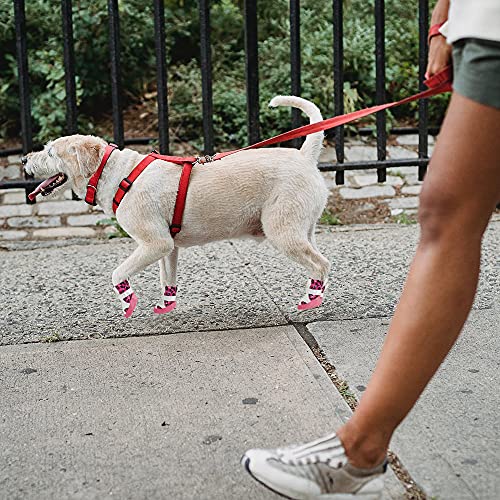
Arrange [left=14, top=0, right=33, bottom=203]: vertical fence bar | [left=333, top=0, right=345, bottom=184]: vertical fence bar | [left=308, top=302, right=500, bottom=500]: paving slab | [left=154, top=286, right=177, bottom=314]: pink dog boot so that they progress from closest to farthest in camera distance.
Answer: [left=308, top=302, right=500, bottom=500]: paving slab, [left=154, top=286, right=177, bottom=314]: pink dog boot, [left=14, top=0, right=33, bottom=203]: vertical fence bar, [left=333, top=0, right=345, bottom=184]: vertical fence bar

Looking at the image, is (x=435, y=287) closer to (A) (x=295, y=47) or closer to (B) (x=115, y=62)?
(A) (x=295, y=47)

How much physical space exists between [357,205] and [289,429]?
3430 mm

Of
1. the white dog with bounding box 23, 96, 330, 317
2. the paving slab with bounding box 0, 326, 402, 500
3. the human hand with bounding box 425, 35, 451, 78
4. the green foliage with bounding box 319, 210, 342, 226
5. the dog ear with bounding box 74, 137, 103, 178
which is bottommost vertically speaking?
the green foliage with bounding box 319, 210, 342, 226

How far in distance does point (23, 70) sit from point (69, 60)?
0.90 feet

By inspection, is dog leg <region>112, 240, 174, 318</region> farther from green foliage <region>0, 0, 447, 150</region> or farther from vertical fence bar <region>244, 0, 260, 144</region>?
green foliage <region>0, 0, 447, 150</region>

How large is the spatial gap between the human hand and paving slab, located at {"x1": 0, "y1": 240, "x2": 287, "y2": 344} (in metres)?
1.55

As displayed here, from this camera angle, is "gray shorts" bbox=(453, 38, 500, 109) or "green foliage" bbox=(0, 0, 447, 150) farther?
"green foliage" bbox=(0, 0, 447, 150)

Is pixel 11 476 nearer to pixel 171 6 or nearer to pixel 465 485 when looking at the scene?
pixel 465 485

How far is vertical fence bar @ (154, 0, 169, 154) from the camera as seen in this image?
498cm

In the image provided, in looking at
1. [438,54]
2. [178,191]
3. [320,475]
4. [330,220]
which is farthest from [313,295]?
[330,220]

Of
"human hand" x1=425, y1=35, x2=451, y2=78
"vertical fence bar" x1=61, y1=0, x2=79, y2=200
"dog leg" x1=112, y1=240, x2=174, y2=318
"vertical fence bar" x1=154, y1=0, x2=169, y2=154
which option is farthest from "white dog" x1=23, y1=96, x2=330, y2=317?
"vertical fence bar" x1=154, y1=0, x2=169, y2=154

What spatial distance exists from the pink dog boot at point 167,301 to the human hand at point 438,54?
1699mm

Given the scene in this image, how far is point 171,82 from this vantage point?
729cm

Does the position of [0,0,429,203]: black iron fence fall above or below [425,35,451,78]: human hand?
below
